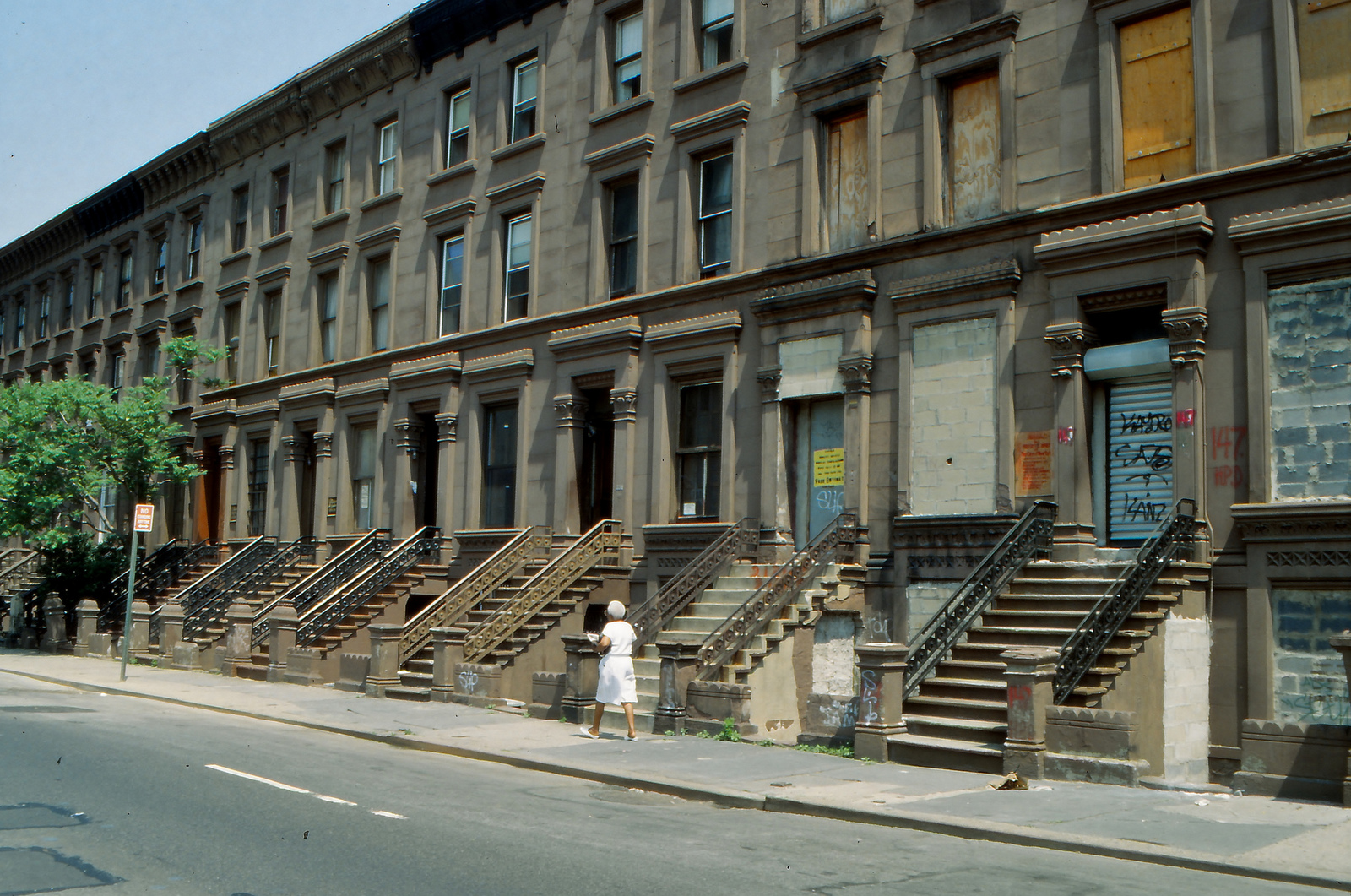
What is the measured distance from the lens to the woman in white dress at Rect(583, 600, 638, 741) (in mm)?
15445

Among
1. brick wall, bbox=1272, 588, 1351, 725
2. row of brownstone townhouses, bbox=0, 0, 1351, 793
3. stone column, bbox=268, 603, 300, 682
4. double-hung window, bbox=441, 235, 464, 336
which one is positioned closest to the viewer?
brick wall, bbox=1272, 588, 1351, 725

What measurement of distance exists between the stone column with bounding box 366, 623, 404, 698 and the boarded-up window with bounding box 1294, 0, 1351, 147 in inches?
627

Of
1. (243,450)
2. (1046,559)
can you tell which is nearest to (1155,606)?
(1046,559)

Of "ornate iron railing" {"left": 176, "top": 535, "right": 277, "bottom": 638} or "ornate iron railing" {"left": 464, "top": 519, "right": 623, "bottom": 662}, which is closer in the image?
"ornate iron railing" {"left": 464, "top": 519, "right": 623, "bottom": 662}

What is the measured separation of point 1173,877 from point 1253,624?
22.5 feet

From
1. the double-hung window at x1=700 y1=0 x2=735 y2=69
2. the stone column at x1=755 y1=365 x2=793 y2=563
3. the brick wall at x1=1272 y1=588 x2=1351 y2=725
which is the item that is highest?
the double-hung window at x1=700 y1=0 x2=735 y2=69

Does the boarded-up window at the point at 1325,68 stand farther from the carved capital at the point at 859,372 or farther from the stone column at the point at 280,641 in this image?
the stone column at the point at 280,641

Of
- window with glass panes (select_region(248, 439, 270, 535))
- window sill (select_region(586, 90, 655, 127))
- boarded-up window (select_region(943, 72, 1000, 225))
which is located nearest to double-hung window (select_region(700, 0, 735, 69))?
window sill (select_region(586, 90, 655, 127))

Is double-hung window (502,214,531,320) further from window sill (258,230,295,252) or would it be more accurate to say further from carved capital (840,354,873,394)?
window sill (258,230,295,252)

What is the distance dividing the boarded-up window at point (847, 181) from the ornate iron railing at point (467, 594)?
8.57 m

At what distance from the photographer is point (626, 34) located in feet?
79.0

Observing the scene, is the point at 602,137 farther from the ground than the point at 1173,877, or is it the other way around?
the point at 602,137

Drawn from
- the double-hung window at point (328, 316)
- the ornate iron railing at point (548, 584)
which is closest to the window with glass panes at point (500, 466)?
the ornate iron railing at point (548, 584)

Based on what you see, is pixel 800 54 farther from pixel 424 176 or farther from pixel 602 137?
pixel 424 176
